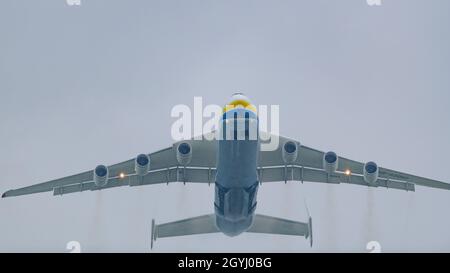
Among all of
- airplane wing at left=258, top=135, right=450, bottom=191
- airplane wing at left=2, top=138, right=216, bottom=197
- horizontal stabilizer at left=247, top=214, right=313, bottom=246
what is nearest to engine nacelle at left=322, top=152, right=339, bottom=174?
airplane wing at left=258, top=135, right=450, bottom=191

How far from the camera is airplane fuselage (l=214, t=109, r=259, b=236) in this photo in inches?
944

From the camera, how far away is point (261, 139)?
29422mm

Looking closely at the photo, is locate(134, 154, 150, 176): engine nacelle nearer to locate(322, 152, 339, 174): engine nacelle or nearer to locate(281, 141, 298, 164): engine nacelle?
locate(281, 141, 298, 164): engine nacelle

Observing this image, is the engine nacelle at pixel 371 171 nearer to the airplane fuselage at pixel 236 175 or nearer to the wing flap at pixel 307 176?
the wing flap at pixel 307 176

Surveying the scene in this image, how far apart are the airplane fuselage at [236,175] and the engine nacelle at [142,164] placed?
387 centimetres

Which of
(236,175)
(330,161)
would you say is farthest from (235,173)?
(330,161)

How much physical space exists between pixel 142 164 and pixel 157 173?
164 inches

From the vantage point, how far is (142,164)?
93.2 feet
